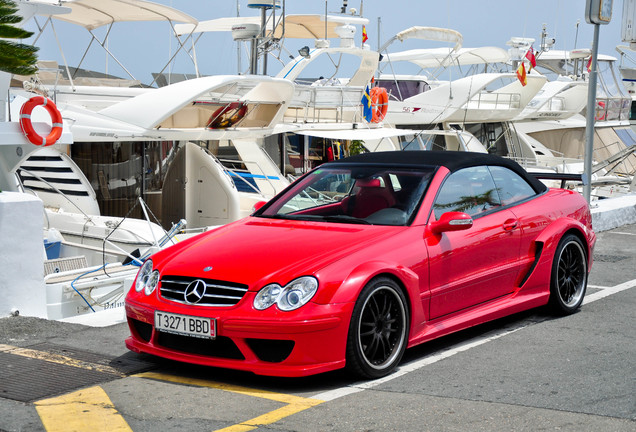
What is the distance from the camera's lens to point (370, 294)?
5.36 meters

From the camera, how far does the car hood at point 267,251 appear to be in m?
5.34

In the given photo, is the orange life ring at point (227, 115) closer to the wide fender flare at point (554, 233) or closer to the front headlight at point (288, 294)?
the wide fender flare at point (554, 233)

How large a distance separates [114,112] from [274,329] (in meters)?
11.3

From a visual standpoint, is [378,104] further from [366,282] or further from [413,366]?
[366,282]

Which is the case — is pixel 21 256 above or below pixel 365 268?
below

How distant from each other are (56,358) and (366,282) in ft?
7.05

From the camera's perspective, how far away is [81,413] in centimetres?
479

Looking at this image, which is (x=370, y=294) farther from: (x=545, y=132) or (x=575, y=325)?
(x=545, y=132)

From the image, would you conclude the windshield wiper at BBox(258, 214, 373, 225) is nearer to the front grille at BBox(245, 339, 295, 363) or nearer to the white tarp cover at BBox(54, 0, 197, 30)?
the front grille at BBox(245, 339, 295, 363)

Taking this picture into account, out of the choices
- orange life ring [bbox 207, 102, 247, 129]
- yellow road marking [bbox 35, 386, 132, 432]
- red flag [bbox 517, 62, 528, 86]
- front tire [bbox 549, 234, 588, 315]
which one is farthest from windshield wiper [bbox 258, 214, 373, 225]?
red flag [bbox 517, 62, 528, 86]

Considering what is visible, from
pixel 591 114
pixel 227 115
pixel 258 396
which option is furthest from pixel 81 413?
pixel 227 115

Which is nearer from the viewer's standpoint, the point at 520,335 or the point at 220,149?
the point at 520,335

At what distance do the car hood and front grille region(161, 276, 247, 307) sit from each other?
36 millimetres

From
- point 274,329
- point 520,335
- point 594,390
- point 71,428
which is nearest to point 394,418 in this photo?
point 274,329
